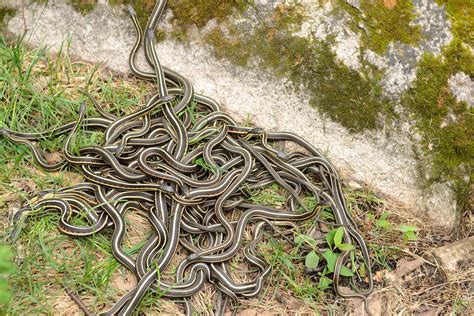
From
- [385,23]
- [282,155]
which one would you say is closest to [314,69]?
[385,23]

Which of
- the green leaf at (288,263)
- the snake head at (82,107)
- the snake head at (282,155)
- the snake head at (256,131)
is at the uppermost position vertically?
the snake head at (256,131)

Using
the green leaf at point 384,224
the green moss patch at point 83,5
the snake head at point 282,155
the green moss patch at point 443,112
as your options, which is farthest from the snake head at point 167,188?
the green moss patch at point 443,112

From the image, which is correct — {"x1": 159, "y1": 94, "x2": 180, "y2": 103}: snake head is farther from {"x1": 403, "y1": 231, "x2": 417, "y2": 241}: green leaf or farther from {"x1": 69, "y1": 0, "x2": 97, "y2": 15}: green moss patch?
{"x1": 403, "y1": 231, "x2": 417, "y2": 241}: green leaf

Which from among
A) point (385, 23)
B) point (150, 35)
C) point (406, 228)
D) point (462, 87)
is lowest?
point (406, 228)

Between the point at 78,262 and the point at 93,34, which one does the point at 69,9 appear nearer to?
the point at 93,34

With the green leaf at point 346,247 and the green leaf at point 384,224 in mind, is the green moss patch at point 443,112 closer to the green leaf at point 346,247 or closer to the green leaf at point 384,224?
the green leaf at point 384,224

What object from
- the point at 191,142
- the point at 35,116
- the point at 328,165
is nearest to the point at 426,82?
the point at 328,165

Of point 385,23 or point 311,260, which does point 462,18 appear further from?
point 311,260
